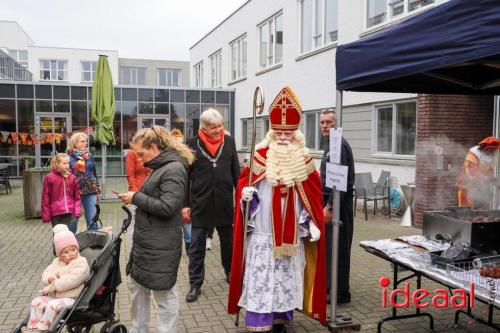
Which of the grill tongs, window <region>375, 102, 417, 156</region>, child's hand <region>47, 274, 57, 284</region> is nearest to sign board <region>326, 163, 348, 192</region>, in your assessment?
the grill tongs

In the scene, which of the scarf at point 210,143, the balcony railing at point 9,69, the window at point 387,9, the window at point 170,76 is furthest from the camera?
the window at point 170,76

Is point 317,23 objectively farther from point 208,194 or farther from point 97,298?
point 97,298

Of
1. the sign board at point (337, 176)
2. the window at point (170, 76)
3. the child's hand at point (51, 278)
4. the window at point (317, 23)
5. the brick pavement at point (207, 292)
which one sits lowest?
the brick pavement at point (207, 292)

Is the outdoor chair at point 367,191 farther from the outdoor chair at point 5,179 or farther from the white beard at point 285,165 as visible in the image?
the outdoor chair at point 5,179

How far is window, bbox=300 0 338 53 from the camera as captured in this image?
13523 millimetres

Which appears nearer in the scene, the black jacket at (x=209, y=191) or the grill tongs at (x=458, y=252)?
the grill tongs at (x=458, y=252)

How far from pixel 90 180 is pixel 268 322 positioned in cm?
433

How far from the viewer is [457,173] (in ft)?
30.1

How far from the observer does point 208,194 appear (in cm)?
522

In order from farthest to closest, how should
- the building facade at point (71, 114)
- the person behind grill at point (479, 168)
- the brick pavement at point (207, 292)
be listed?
the building facade at point (71, 114)
the person behind grill at point (479, 168)
the brick pavement at point (207, 292)

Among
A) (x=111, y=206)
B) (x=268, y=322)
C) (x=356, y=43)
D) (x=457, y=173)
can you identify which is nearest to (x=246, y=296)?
(x=268, y=322)

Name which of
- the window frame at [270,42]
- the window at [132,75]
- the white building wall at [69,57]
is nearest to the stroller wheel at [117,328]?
the window frame at [270,42]

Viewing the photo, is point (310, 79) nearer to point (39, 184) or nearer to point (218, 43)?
point (39, 184)

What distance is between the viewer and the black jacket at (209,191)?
204 inches
